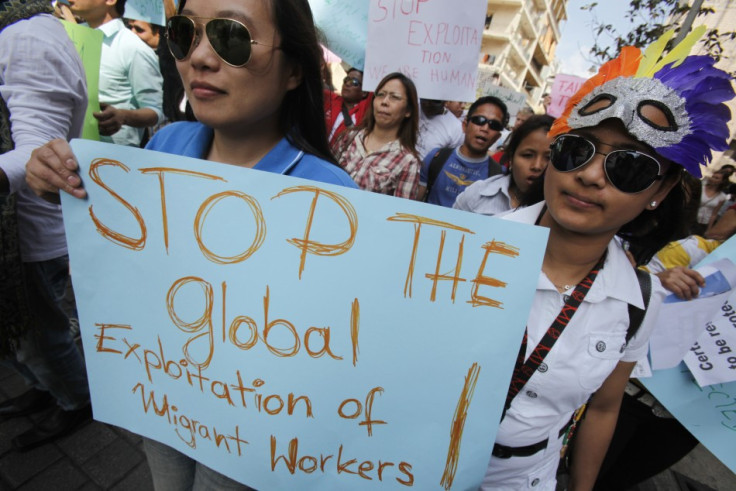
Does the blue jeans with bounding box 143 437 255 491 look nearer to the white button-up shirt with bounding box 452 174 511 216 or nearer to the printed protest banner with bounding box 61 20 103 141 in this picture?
the printed protest banner with bounding box 61 20 103 141

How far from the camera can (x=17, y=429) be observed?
6.33ft

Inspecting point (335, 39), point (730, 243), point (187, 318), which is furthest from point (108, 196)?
point (335, 39)

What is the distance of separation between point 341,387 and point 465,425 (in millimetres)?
295

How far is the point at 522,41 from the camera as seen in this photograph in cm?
3984

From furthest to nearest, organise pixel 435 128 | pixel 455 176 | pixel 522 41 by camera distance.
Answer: pixel 522 41
pixel 435 128
pixel 455 176

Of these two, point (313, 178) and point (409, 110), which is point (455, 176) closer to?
point (409, 110)

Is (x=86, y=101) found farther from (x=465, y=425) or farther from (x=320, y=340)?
(x=465, y=425)

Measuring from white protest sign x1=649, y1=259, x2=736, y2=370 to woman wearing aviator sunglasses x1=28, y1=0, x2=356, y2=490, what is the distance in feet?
4.34

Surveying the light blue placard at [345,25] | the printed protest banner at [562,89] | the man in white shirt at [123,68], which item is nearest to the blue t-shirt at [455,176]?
the light blue placard at [345,25]

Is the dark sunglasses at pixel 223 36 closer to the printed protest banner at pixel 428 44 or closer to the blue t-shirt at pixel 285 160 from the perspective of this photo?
the blue t-shirt at pixel 285 160

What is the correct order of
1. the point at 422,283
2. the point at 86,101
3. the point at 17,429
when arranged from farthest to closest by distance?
the point at 17,429 → the point at 86,101 → the point at 422,283

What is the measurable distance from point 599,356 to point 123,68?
123 inches

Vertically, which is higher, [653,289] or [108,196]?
[108,196]

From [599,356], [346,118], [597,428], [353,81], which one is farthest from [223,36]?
[353,81]
